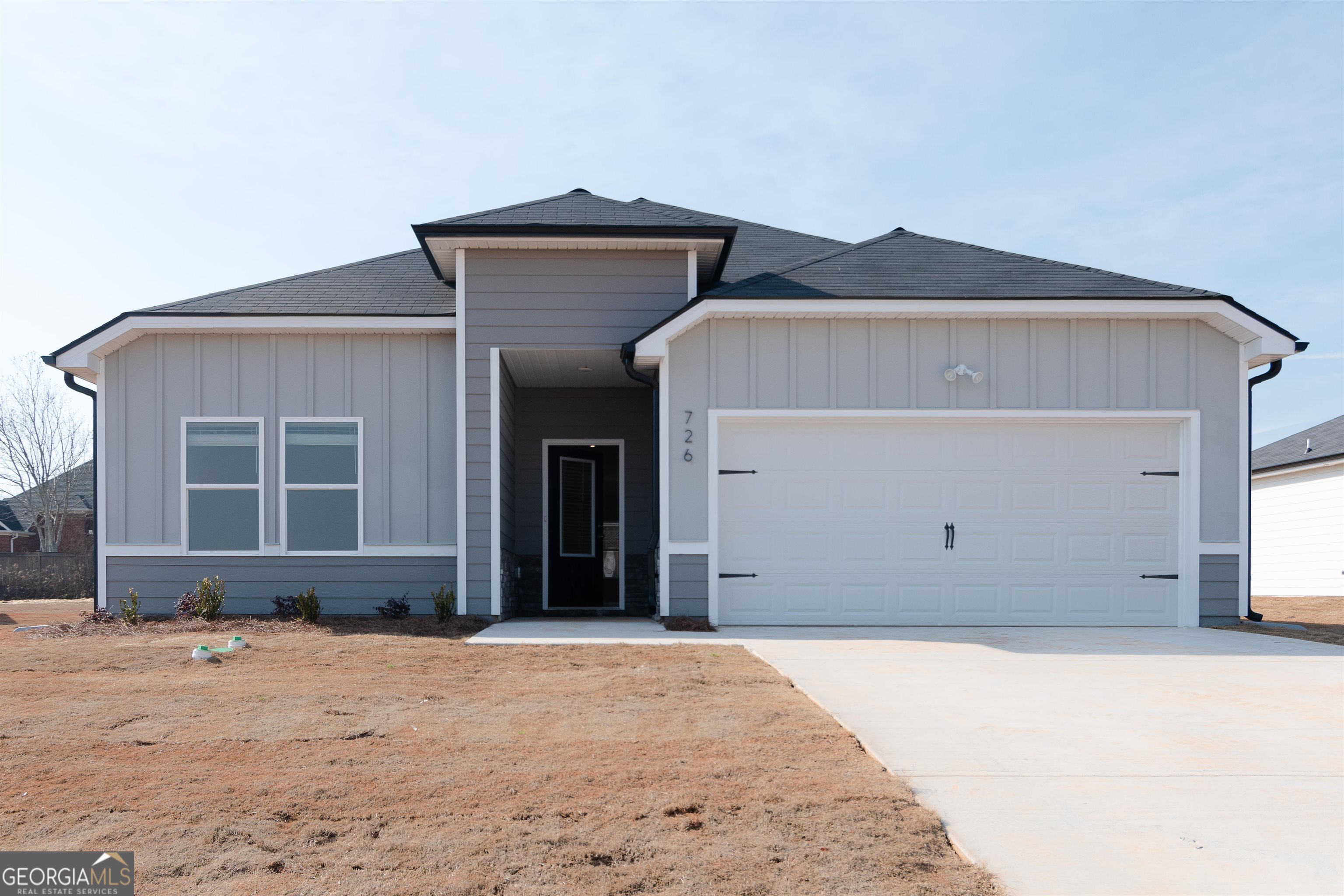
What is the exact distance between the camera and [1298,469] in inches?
642

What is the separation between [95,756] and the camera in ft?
12.5

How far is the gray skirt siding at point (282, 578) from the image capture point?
9.54 m

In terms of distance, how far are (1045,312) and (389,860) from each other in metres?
8.20

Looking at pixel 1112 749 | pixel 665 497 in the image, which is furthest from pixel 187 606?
pixel 1112 749

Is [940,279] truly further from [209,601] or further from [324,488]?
[209,601]

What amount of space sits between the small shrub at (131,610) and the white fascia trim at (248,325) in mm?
2437

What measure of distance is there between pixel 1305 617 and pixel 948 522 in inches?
228

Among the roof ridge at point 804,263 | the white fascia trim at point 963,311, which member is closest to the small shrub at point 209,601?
the white fascia trim at point 963,311

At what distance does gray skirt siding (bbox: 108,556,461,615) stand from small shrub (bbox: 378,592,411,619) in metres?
0.06

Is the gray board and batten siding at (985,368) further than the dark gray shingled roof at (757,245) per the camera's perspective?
No

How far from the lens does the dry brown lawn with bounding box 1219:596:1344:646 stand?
876 cm

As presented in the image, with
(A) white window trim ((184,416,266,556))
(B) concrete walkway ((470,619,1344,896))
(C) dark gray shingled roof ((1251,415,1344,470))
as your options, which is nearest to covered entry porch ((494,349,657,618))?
(A) white window trim ((184,416,266,556))

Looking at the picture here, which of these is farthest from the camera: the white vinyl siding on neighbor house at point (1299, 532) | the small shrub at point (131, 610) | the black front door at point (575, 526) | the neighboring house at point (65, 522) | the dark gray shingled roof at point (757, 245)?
the neighboring house at point (65, 522)

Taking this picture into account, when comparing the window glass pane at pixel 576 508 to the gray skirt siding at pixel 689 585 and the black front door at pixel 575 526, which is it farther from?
the gray skirt siding at pixel 689 585
